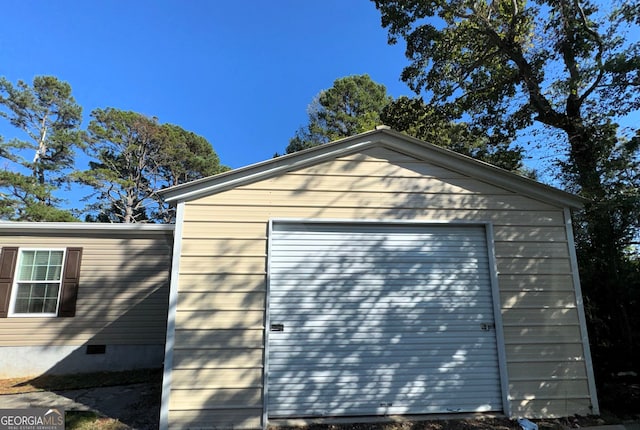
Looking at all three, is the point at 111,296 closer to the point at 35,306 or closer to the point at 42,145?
the point at 35,306

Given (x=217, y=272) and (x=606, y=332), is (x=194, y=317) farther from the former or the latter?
(x=606, y=332)

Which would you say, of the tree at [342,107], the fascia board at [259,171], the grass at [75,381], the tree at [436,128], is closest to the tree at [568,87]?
the tree at [436,128]

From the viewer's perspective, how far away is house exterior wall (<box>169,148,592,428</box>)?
4.55 meters

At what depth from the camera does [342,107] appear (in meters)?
24.2

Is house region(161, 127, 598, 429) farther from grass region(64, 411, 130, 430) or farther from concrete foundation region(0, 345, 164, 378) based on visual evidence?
concrete foundation region(0, 345, 164, 378)

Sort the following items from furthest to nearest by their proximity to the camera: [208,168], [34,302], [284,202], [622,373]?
1. [208,168]
2. [34,302]
3. [622,373]
4. [284,202]

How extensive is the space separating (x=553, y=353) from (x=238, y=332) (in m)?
4.13

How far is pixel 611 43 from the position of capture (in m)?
8.05

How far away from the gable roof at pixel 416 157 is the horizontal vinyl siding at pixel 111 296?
455cm

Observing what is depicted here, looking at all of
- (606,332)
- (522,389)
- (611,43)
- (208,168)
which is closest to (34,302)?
(522,389)

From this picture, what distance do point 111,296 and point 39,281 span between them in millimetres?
1446

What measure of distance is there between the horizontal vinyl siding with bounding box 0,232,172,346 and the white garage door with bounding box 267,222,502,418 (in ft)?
15.1

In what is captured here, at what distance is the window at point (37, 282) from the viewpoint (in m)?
7.82

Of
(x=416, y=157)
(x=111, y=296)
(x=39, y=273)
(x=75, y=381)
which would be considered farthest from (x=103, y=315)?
(x=416, y=157)
